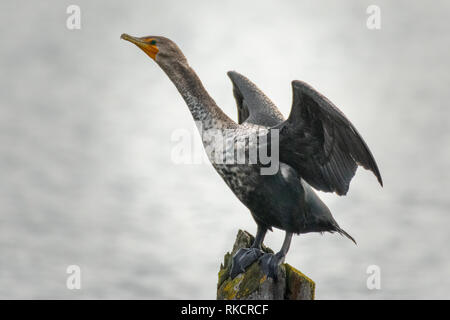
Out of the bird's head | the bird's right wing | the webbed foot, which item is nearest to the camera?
the webbed foot

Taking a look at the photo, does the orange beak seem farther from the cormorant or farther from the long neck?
the long neck

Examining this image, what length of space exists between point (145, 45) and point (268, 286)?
325 centimetres

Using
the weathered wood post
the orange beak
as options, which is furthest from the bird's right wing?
the weathered wood post

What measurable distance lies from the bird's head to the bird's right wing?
1582mm

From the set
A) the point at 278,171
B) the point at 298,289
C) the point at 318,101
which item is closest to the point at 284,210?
the point at 278,171

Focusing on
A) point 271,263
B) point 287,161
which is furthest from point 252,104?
point 271,263

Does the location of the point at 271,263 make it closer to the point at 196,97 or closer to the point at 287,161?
the point at 287,161

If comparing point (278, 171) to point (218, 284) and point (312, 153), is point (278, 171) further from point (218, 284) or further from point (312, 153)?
point (218, 284)

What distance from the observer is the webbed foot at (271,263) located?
516cm

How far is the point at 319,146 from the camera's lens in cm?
561

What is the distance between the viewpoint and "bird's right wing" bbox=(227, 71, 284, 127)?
704 centimetres

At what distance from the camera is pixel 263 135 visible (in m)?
5.60

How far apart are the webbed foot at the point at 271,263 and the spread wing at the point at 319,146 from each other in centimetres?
108

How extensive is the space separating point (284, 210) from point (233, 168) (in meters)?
0.75
